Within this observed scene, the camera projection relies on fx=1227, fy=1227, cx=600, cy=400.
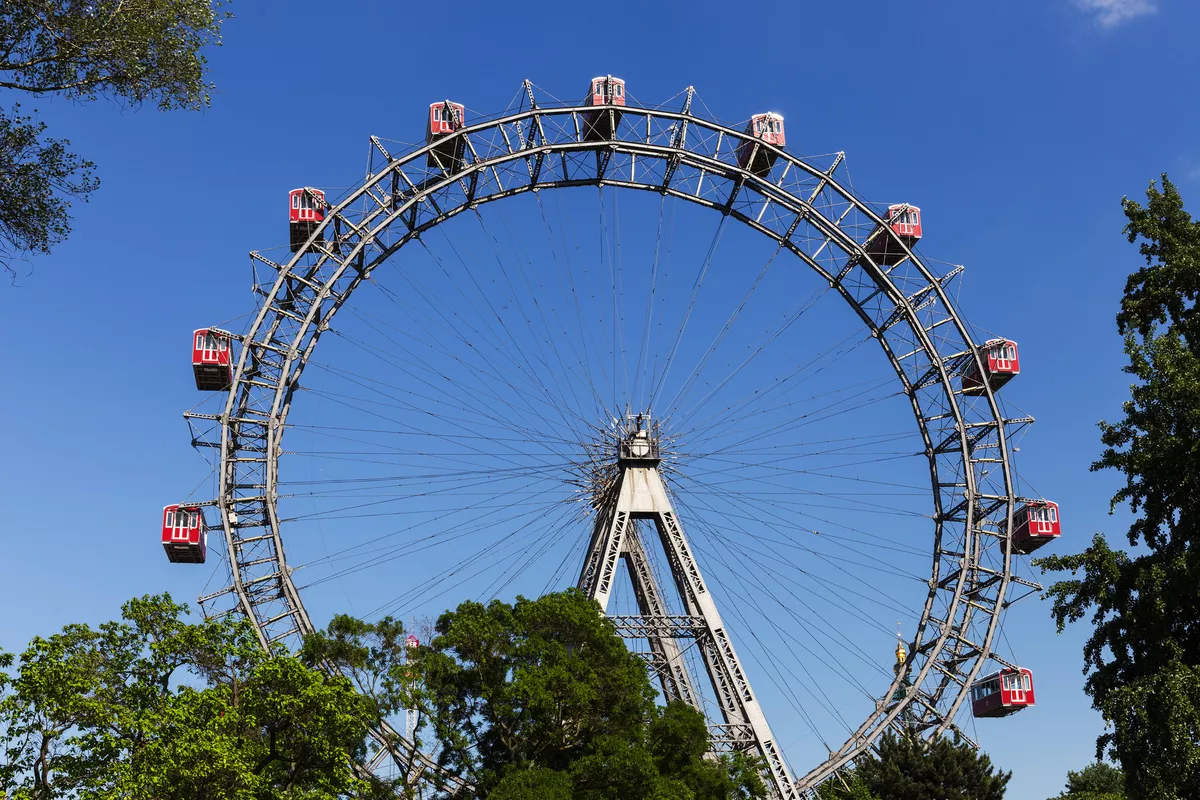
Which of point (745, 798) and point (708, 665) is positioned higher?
point (708, 665)

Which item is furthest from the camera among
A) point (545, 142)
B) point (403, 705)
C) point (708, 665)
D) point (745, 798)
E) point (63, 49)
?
point (545, 142)

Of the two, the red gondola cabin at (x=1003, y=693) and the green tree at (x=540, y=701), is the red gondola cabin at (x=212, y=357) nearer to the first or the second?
the green tree at (x=540, y=701)

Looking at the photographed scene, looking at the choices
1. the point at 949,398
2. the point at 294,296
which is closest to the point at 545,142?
the point at 294,296

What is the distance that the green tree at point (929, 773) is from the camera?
48781 millimetres

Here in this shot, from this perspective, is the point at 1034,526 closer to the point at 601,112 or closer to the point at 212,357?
the point at 601,112

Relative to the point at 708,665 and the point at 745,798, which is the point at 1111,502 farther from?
the point at 708,665

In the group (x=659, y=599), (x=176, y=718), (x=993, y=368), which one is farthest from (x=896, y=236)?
(x=176, y=718)

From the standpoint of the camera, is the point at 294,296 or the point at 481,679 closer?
the point at 481,679

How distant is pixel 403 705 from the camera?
108ft

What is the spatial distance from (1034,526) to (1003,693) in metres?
6.62

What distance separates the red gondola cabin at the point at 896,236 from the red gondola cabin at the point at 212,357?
83.3ft

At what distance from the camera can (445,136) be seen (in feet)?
150

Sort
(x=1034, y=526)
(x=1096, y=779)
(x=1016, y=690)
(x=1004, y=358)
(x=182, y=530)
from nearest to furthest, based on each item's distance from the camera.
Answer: (x=182, y=530) < (x=1016, y=690) < (x=1034, y=526) < (x=1004, y=358) < (x=1096, y=779)

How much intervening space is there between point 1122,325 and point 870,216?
946 inches
